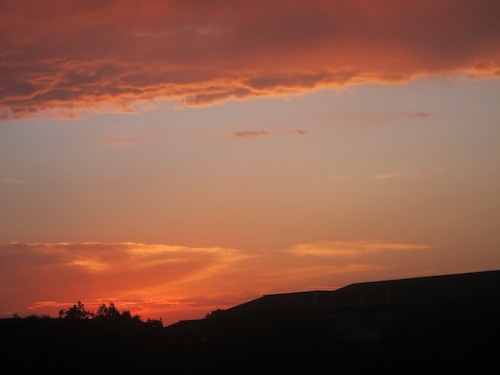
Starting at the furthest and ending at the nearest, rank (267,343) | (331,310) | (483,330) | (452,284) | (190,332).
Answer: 1. (452,284)
2. (331,310)
3. (190,332)
4. (267,343)
5. (483,330)

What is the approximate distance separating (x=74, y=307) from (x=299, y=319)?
579 inches

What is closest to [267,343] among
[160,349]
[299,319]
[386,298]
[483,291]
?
[299,319]

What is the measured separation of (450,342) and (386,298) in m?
12.8

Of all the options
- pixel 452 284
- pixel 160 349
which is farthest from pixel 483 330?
pixel 452 284

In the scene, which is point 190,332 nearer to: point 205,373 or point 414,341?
point 205,373

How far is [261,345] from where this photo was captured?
30.2 metres

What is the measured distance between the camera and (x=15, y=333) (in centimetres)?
2919

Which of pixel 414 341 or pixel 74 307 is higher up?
pixel 74 307

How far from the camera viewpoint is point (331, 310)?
39781 millimetres

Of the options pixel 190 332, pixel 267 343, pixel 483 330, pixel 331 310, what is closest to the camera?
pixel 483 330

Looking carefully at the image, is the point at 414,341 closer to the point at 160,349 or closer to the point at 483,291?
the point at 160,349

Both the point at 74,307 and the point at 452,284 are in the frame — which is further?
the point at 452,284

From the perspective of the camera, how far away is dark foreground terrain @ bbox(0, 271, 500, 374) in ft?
92.3

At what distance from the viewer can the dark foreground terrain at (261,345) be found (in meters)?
28.1
